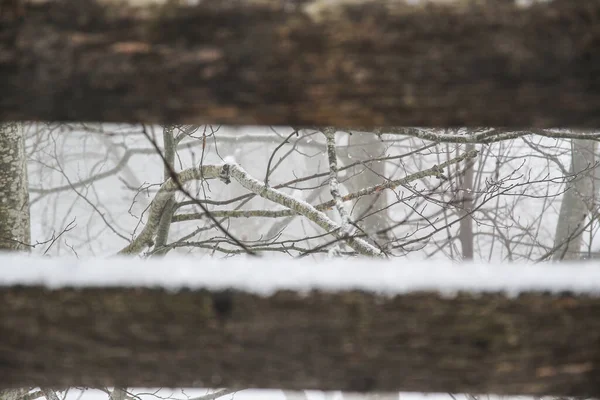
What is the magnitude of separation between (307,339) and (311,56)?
0.39 meters

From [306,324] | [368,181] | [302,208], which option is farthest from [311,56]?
[368,181]

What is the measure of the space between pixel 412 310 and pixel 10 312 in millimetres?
565

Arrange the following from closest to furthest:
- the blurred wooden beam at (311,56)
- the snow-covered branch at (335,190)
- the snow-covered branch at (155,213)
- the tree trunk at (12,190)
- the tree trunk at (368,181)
A: the blurred wooden beam at (311,56), the snow-covered branch at (335,190), the tree trunk at (12,190), the snow-covered branch at (155,213), the tree trunk at (368,181)

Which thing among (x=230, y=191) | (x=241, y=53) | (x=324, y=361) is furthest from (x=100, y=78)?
(x=230, y=191)

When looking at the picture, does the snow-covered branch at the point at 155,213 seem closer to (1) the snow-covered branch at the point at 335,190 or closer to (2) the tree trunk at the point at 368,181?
(1) the snow-covered branch at the point at 335,190

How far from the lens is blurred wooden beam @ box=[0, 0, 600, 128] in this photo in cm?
66

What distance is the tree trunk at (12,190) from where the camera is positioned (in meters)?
2.21

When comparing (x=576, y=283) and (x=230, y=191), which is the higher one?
(x=230, y=191)

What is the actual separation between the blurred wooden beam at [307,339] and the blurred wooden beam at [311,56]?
26 cm

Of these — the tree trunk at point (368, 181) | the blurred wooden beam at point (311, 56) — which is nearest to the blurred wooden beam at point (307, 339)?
the blurred wooden beam at point (311, 56)

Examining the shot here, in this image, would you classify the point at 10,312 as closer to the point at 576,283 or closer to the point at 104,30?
the point at 104,30

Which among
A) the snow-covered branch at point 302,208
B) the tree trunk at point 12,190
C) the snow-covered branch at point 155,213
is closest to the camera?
the snow-covered branch at point 302,208

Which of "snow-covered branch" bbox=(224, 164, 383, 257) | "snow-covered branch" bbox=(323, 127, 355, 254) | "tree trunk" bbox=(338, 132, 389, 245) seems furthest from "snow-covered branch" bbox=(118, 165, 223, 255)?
"tree trunk" bbox=(338, 132, 389, 245)

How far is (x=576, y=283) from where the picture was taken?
69 centimetres
